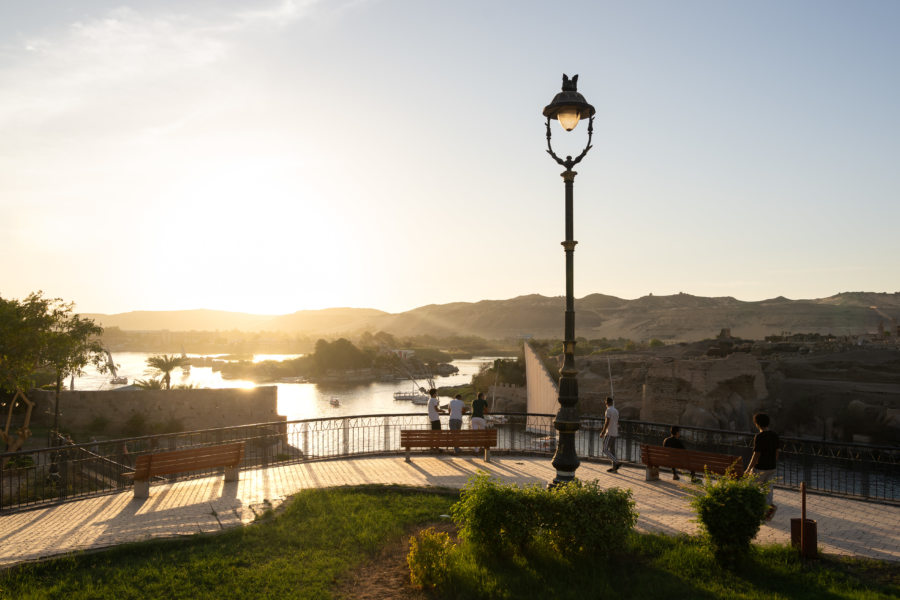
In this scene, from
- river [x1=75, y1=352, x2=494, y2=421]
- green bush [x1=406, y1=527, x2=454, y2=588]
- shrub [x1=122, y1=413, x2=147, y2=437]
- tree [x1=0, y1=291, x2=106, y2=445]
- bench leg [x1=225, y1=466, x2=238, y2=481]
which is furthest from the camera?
river [x1=75, y1=352, x2=494, y2=421]

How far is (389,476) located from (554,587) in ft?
22.0

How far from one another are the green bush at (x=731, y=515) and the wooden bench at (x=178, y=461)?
873 centimetres

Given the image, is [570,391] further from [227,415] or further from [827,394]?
[827,394]

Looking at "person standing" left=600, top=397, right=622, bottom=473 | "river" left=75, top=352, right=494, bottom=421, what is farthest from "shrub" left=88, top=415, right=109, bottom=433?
"person standing" left=600, top=397, right=622, bottom=473

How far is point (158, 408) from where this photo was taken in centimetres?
3388

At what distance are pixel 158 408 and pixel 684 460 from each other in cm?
3013

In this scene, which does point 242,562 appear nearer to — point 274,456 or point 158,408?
point 274,456

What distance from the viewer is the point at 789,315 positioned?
188 m

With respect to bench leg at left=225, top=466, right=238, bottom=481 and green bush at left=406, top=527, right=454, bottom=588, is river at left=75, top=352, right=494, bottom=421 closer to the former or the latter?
bench leg at left=225, top=466, right=238, bottom=481

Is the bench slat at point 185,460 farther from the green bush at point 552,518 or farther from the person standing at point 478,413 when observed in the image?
the person standing at point 478,413

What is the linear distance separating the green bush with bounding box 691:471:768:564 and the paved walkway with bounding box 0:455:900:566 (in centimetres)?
77

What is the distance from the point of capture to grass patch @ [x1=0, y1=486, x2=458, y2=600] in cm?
683

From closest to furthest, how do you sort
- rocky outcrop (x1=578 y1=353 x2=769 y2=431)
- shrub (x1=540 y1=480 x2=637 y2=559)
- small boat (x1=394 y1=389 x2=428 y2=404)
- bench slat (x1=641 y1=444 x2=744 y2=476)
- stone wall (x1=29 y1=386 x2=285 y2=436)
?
shrub (x1=540 y1=480 x2=637 y2=559)
bench slat (x1=641 y1=444 x2=744 y2=476)
stone wall (x1=29 y1=386 x2=285 y2=436)
rocky outcrop (x1=578 y1=353 x2=769 y2=431)
small boat (x1=394 y1=389 x2=428 y2=404)

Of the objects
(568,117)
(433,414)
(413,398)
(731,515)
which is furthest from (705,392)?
(731,515)
